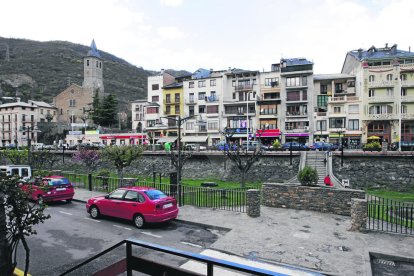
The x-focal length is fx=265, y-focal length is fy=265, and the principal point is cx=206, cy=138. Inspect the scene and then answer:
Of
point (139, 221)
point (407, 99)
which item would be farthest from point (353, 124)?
point (139, 221)

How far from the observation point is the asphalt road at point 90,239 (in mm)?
7906

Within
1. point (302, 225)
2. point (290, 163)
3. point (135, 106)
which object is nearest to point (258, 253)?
point (302, 225)

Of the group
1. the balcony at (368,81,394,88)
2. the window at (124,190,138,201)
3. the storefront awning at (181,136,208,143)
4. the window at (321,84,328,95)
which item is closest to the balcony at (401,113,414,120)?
the balcony at (368,81,394,88)

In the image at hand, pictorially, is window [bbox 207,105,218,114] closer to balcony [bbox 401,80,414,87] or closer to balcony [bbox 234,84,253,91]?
balcony [bbox 234,84,253,91]

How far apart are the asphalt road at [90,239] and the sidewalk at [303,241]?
85 centimetres

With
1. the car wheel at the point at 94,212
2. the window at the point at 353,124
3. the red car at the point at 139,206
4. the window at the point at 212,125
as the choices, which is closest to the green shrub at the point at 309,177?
the red car at the point at 139,206

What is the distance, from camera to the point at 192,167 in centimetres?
3519

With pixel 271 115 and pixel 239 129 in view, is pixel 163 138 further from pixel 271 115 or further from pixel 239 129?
pixel 271 115

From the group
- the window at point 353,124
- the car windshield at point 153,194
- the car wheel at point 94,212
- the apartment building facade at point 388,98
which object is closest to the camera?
the car windshield at point 153,194

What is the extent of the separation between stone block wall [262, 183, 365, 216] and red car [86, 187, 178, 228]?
18.9 ft

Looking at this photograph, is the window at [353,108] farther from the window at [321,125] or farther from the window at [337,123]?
the window at [321,125]

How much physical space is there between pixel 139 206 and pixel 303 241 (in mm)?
6506

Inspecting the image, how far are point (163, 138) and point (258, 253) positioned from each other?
49.3 metres

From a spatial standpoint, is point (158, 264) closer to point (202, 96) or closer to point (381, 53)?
point (202, 96)
